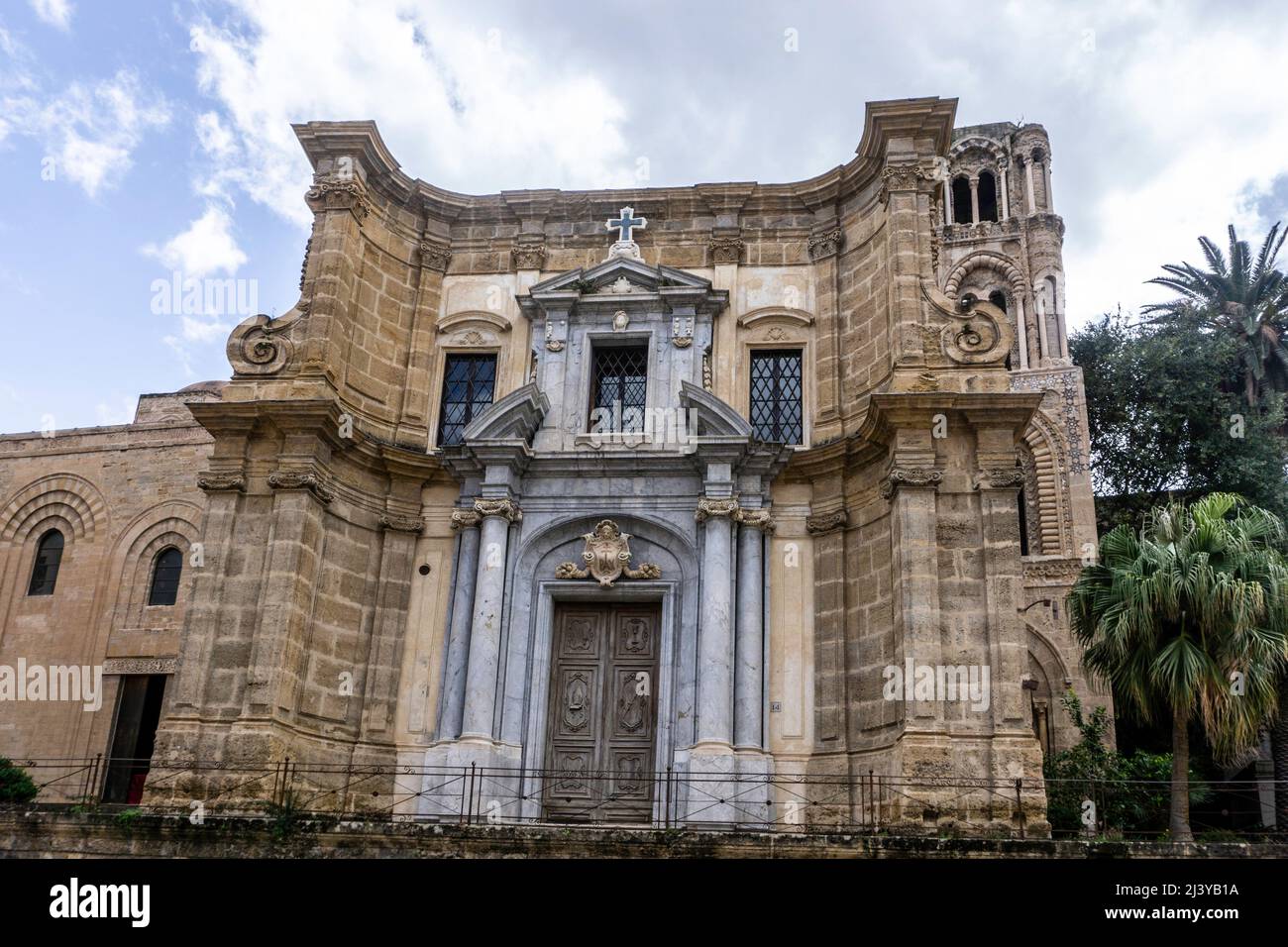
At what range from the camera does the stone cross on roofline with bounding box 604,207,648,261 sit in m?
19.0

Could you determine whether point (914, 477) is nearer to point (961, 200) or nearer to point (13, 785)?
point (13, 785)

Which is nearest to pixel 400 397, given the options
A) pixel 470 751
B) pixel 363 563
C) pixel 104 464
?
pixel 363 563

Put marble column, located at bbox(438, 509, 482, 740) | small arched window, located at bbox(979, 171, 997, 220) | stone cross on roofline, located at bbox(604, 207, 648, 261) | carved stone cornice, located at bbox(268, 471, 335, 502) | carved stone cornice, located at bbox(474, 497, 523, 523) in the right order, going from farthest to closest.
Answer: small arched window, located at bbox(979, 171, 997, 220) < stone cross on roofline, located at bbox(604, 207, 648, 261) < carved stone cornice, located at bbox(474, 497, 523, 523) < carved stone cornice, located at bbox(268, 471, 335, 502) < marble column, located at bbox(438, 509, 482, 740)

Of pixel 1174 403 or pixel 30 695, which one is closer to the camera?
pixel 30 695

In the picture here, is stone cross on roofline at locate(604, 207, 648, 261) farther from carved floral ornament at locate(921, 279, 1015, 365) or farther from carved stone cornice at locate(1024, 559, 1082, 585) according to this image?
carved stone cornice at locate(1024, 559, 1082, 585)

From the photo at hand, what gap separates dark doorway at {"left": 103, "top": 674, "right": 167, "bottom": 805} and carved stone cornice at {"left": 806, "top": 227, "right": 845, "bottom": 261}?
15.7 metres

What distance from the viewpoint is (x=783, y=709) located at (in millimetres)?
16391

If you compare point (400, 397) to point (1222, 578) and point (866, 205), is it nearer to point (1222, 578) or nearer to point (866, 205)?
point (866, 205)

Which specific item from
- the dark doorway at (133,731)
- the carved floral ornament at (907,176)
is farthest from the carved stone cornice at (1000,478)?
the dark doorway at (133,731)

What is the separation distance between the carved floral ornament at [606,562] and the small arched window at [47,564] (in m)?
14.5

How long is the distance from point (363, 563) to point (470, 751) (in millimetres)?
3678

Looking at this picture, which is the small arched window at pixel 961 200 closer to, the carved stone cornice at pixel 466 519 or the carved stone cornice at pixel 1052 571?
the carved stone cornice at pixel 1052 571

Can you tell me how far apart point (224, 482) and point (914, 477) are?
991cm

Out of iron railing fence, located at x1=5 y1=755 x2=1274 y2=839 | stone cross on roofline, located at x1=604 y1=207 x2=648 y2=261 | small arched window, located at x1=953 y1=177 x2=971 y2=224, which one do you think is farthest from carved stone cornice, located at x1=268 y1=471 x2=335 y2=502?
small arched window, located at x1=953 y1=177 x2=971 y2=224
